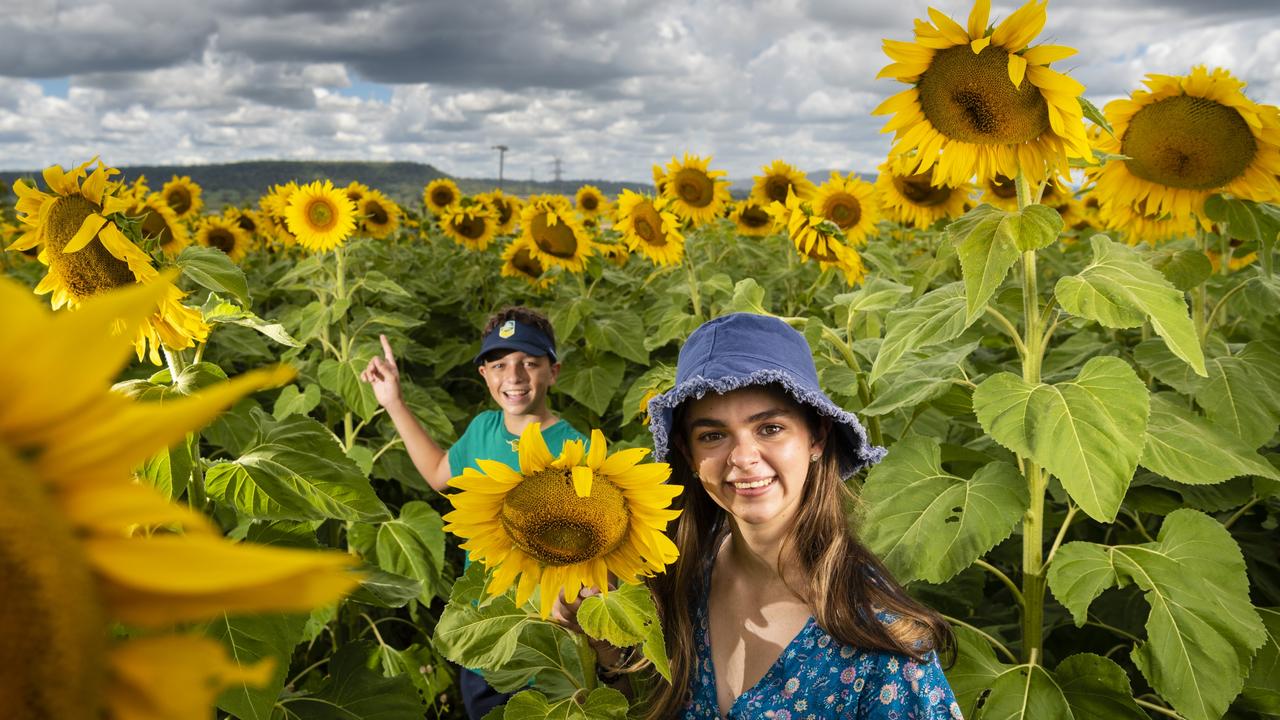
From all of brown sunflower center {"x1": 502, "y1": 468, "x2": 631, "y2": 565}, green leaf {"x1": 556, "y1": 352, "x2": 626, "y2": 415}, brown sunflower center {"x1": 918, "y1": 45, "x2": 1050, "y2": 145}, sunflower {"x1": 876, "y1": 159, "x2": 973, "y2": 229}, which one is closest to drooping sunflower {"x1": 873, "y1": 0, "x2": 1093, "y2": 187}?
brown sunflower center {"x1": 918, "y1": 45, "x2": 1050, "y2": 145}

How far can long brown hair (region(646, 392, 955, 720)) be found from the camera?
2188 millimetres

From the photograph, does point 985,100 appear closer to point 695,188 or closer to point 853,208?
point 853,208

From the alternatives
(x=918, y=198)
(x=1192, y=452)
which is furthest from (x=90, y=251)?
(x=918, y=198)

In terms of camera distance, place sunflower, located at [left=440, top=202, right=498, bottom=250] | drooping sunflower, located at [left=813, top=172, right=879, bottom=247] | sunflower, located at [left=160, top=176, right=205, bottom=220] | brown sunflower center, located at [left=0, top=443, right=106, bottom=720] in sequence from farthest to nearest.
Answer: sunflower, located at [left=160, top=176, right=205, bottom=220] → sunflower, located at [left=440, top=202, right=498, bottom=250] → drooping sunflower, located at [left=813, top=172, right=879, bottom=247] → brown sunflower center, located at [left=0, top=443, right=106, bottom=720]

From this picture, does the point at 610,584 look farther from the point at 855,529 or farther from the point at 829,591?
the point at 855,529

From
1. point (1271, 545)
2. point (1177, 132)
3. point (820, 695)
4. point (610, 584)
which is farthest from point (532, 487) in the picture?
point (1271, 545)

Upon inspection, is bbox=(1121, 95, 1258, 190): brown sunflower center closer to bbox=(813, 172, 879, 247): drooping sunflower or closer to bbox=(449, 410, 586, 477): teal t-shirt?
bbox=(449, 410, 586, 477): teal t-shirt

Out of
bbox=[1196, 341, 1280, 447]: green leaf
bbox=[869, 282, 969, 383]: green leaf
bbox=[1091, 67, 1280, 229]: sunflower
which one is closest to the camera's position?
bbox=[869, 282, 969, 383]: green leaf

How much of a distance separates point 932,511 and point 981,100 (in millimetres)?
1100

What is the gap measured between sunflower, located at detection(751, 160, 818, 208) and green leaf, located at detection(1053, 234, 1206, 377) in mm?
5269

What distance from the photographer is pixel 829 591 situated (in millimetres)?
2254

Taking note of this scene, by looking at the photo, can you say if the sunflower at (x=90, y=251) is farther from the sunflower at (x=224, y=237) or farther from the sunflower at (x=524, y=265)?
the sunflower at (x=224, y=237)

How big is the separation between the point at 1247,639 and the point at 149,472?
252 centimetres

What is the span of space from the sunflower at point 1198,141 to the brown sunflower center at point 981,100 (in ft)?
3.73
